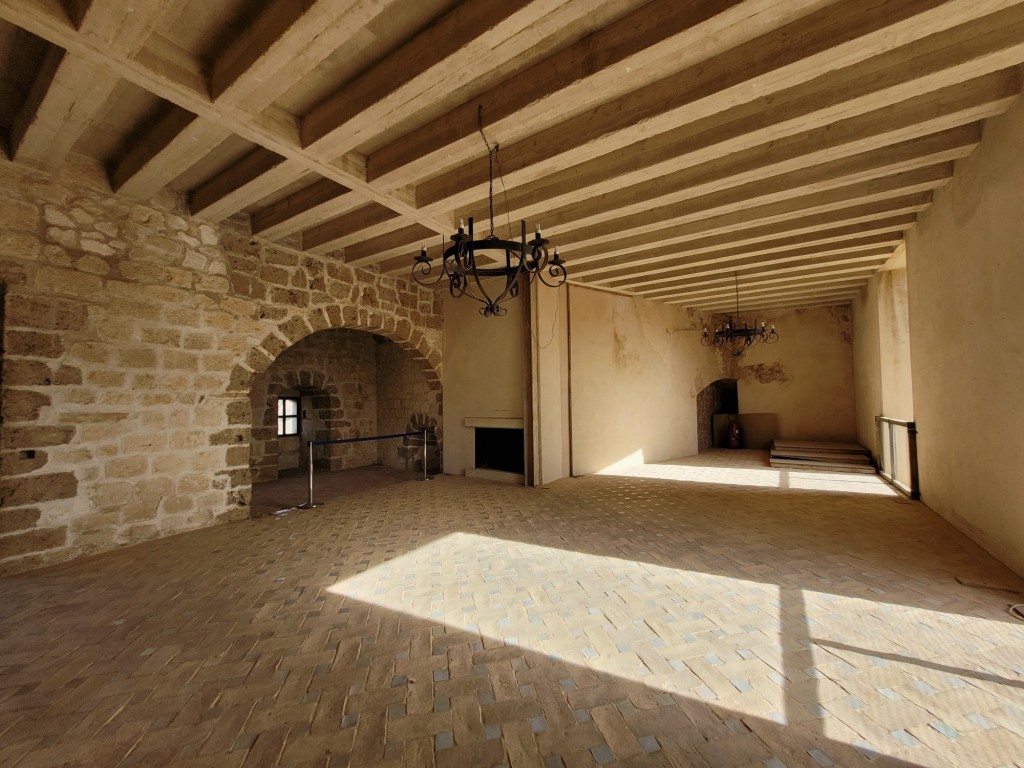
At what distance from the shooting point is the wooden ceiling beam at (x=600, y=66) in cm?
204

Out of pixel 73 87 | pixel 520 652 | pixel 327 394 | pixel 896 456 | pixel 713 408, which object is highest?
pixel 73 87

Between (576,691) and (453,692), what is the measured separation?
0.50m

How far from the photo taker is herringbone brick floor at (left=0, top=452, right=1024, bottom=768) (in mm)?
1482

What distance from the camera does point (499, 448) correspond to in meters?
7.00

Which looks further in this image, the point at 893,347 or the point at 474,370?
the point at 474,370

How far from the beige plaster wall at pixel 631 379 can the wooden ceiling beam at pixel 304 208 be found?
3.69 meters

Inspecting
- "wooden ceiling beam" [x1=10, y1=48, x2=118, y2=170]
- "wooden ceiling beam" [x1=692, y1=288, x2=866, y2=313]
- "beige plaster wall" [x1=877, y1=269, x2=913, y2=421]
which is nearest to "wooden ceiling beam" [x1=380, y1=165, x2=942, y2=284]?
"beige plaster wall" [x1=877, y1=269, x2=913, y2=421]

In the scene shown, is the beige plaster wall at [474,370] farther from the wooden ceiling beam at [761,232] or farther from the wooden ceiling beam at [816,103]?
the wooden ceiling beam at [816,103]

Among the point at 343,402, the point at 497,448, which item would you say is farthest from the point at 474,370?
the point at 343,402

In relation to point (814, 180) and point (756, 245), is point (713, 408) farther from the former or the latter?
point (814, 180)

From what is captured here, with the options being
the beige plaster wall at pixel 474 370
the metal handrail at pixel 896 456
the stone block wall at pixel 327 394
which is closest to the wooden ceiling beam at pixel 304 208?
the beige plaster wall at pixel 474 370

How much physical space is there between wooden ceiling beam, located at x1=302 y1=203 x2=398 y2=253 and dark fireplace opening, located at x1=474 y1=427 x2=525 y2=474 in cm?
330

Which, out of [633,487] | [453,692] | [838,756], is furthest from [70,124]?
[633,487]

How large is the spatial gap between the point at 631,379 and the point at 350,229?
16.8 ft
